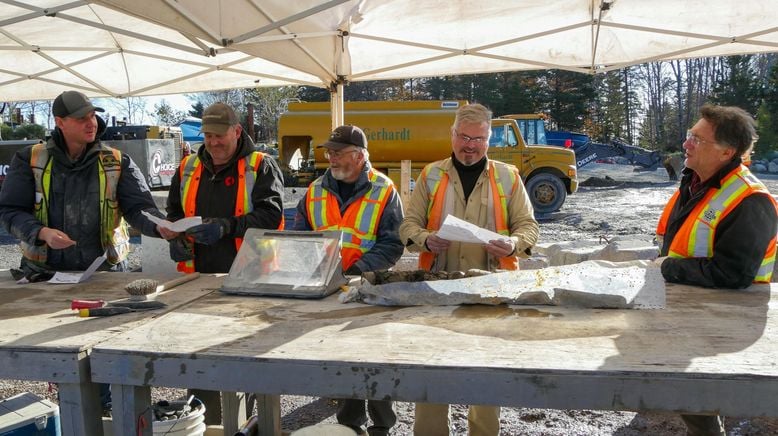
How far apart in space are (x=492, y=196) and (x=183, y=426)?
1.83m

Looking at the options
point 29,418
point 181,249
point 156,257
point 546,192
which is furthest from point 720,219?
point 546,192

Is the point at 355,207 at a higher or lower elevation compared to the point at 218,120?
lower

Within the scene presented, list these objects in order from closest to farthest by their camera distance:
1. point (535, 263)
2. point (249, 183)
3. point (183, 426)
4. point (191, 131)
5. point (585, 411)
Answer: point (183, 426) → point (249, 183) → point (585, 411) → point (535, 263) → point (191, 131)

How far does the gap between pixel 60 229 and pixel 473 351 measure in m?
2.54

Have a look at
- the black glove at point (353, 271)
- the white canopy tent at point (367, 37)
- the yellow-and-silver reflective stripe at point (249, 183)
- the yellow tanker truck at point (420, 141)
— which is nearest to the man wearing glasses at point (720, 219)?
the black glove at point (353, 271)

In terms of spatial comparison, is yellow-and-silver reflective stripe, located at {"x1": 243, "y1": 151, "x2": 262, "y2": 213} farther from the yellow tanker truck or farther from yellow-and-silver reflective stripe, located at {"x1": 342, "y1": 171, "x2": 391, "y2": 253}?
the yellow tanker truck

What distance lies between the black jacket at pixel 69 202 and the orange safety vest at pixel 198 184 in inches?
8.1

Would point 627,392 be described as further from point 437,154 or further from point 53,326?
point 437,154

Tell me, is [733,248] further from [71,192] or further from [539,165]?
[539,165]

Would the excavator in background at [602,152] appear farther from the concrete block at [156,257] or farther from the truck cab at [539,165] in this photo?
the concrete block at [156,257]

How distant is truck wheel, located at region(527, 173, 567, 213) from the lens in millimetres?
14594

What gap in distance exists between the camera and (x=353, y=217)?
3346 mm

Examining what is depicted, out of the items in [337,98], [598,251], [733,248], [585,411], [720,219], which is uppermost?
[337,98]

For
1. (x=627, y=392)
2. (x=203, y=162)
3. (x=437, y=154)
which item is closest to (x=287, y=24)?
(x=203, y=162)
